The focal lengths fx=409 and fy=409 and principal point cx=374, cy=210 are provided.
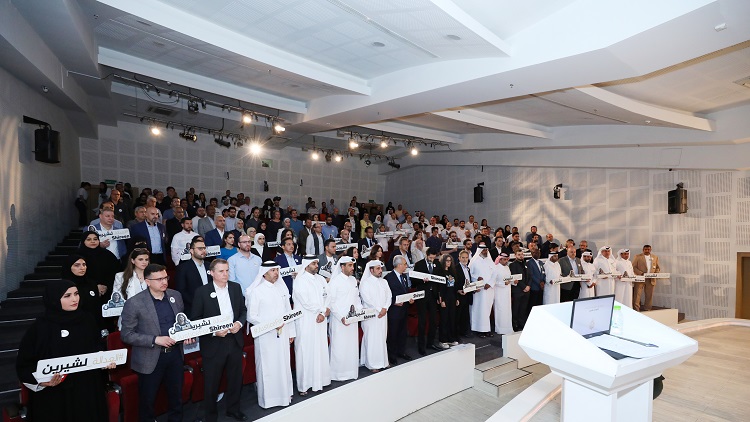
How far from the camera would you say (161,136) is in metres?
14.2

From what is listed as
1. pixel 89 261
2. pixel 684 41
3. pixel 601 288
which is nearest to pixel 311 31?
pixel 89 261

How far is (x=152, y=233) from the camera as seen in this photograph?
7219 mm

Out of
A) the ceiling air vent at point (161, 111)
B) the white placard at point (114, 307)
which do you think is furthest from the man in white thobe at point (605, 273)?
the ceiling air vent at point (161, 111)

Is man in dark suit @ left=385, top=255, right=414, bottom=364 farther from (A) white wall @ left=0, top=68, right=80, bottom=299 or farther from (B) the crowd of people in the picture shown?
(A) white wall @ left=0, top=68, right=80, bottom=299

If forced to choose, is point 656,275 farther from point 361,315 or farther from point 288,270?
point 288,270

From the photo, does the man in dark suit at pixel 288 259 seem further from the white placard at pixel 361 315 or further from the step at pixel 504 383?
the step at pixel 504 383

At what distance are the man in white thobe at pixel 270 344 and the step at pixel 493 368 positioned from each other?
136 inches

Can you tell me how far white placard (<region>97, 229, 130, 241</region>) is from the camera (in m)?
6.19

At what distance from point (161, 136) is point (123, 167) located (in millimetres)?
1629

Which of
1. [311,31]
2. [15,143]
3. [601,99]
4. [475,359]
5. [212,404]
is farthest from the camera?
[601,99]

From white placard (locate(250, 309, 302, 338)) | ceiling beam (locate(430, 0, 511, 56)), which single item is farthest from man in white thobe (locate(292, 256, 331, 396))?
ceiling beam (locate(430, 0, 511, 56))

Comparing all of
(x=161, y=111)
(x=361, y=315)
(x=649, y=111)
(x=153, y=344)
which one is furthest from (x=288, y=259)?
(x=649, y=111)

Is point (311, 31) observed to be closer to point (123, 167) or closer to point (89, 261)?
point (89, 261)

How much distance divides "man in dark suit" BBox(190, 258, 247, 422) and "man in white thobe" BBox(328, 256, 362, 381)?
5.18 feet
